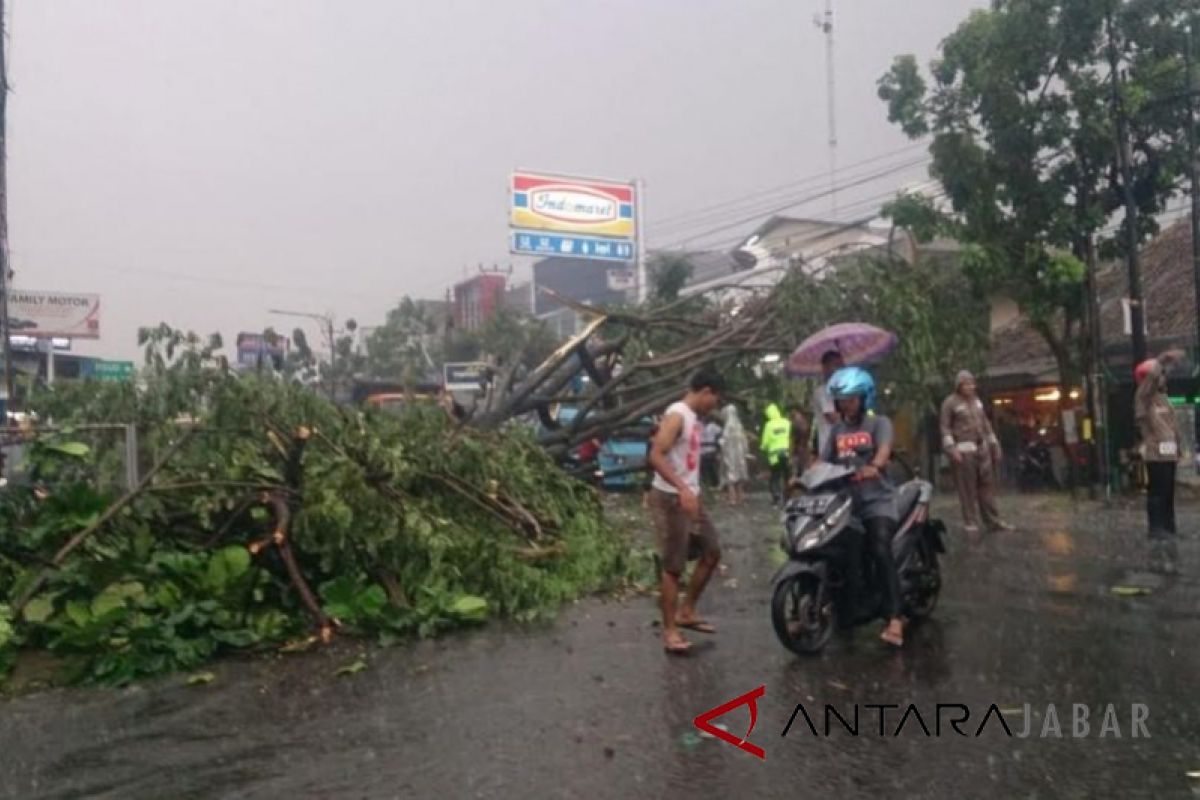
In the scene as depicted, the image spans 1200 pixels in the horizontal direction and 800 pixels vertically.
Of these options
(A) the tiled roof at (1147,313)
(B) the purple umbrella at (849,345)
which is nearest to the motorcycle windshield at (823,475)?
(B) the purple umbrella at (849,345)

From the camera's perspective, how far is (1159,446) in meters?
10.8

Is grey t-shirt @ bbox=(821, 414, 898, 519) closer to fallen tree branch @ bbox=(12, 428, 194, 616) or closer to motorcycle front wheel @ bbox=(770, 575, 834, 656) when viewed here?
motorcycle front wheel @ bbox=(770, 575, 834, 656)

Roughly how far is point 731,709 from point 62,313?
53294 mm

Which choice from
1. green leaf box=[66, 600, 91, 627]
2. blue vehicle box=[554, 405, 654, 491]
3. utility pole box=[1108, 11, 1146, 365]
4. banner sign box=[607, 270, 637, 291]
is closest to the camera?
green leaf box=[66, 600, 91, 627]

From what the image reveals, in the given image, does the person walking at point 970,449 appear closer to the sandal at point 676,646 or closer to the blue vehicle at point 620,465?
the sandal at point 676,646

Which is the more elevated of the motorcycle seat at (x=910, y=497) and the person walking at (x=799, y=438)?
the person walking at (x=799, y=438)

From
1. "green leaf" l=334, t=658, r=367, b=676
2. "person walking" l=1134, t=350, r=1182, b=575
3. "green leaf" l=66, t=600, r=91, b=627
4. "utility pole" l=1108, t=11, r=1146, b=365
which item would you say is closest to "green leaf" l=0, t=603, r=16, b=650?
"green leaf" l=66, t=600, r=91, b=627

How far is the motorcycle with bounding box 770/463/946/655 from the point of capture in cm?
676

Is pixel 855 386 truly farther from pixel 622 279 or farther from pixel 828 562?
pixel 622 279

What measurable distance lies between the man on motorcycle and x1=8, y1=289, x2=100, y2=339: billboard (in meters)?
50.0

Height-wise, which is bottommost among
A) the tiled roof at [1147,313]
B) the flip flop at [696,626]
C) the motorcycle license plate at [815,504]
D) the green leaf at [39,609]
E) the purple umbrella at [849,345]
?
the flip flop at [696,626]

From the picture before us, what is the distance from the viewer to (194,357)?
11.1 m

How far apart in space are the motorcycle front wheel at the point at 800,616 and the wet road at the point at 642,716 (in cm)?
12

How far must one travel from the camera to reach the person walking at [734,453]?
19.3m
